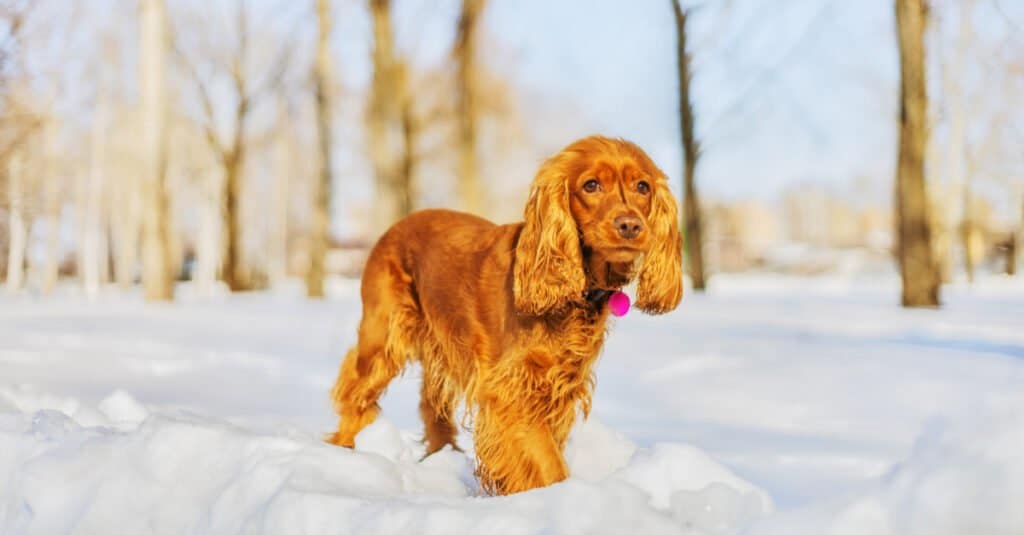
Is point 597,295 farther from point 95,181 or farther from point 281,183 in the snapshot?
point 95,181

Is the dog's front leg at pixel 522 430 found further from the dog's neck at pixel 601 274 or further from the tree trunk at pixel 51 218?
the tree trunk at pixel 51 218

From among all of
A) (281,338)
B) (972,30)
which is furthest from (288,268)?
(281,338)

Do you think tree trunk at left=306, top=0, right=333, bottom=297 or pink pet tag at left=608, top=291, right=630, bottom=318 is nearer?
pink pet tag at left=608, top=291, right=630, bottom=318

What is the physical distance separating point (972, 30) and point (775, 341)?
18.7m

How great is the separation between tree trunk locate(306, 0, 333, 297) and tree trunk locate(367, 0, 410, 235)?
6.65ft

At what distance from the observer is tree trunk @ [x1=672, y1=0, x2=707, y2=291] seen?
13.7m

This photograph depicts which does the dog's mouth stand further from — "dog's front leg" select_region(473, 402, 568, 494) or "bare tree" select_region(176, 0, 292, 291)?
"bare tree" select_region(176, 0, 292, 291)

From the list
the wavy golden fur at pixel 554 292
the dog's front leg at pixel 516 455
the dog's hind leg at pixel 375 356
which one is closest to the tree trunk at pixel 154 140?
the dog's hind leg at pixel 375 356

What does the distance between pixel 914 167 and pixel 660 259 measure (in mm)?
7722

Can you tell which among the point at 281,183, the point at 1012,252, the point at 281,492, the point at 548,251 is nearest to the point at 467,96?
the point at 548,251

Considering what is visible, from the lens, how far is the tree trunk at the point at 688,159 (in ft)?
45.0

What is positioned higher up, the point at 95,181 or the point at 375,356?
the point at 95,181

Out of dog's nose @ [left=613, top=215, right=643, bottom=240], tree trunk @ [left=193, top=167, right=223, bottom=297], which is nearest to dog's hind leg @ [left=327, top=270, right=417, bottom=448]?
dog's nose @ [left=613, top=215, right=643, bottom=240]

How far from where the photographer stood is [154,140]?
13.5 m
